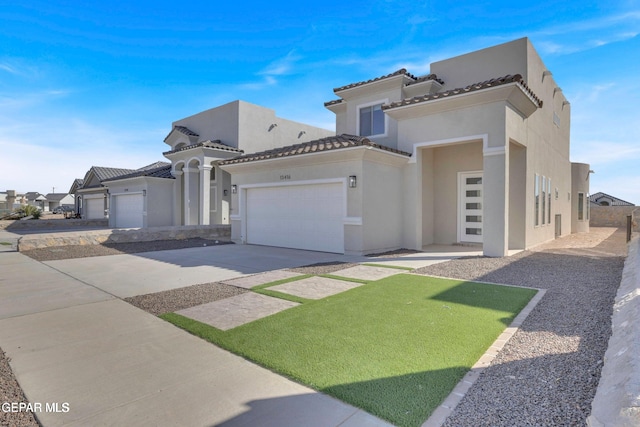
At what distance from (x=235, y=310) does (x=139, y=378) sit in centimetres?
216

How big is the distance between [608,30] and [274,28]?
39.8ft

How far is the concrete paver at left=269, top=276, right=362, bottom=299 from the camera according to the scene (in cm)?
639

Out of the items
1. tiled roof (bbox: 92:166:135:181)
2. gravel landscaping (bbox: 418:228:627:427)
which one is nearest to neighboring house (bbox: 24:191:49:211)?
tiled roof (bbox: 92:166:135:181)

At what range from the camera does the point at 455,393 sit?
300cm

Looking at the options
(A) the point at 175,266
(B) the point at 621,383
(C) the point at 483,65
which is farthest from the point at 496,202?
(A) the point at 175,266

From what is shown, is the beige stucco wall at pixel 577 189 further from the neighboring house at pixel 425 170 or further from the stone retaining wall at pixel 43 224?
the stone retaining wall at pixel 43 224

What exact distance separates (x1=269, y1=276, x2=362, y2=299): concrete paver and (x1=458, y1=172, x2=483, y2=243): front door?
8.31 metres

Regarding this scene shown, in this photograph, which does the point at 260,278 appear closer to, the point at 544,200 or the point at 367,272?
the point at 367,272

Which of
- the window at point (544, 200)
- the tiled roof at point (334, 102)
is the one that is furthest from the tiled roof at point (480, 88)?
the tiled roof at point (334, 102)

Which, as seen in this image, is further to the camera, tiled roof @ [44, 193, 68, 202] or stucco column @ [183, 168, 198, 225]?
tiled roof @ [44, 193, 68, 202]

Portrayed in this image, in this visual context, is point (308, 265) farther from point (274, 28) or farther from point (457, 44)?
point (457, 44)

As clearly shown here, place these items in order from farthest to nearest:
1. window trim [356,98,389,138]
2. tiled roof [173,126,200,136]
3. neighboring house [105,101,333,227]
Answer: tiled roof [173,126,200,136] → neighboring house [105,101,333,227] → window trim [356,98,389,138]

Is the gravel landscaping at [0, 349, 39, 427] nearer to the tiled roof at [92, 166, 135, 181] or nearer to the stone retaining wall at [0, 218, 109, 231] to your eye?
the stone retaining wall at [0, 218, 109, 231]

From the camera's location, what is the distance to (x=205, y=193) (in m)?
20.9
